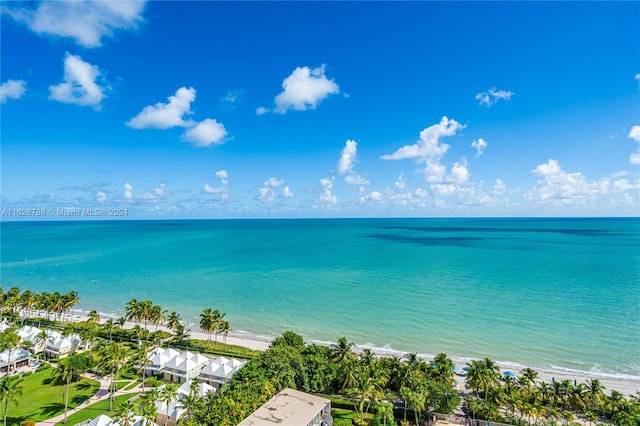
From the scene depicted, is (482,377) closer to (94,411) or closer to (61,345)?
(94,411)

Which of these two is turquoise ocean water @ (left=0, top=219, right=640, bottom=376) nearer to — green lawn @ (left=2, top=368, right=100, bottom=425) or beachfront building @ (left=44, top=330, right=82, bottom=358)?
beachfront building @ (left=44, top=330, right=82, bottom=358)

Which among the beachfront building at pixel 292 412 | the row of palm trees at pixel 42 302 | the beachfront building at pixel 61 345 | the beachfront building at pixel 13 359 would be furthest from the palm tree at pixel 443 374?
the row of palm trees at pixel 42 302

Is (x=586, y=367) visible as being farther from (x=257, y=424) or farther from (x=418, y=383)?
(x=257, y=424)

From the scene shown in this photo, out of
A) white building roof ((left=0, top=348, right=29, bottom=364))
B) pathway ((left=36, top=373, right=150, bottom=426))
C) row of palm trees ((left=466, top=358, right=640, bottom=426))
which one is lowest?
pathway ((left=36, top=373, right=150, bottom=426))

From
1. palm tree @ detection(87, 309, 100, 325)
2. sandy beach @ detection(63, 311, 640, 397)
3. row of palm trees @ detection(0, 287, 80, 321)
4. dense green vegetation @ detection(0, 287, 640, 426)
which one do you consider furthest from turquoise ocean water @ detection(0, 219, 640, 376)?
palm tree @ detection(87, 309, 100, 325)

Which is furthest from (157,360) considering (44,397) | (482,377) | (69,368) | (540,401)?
(540,401)

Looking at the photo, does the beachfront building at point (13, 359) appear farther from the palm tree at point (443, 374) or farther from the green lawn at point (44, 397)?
the palm tree at point (443, 374)

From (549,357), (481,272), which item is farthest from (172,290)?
(481,272)
